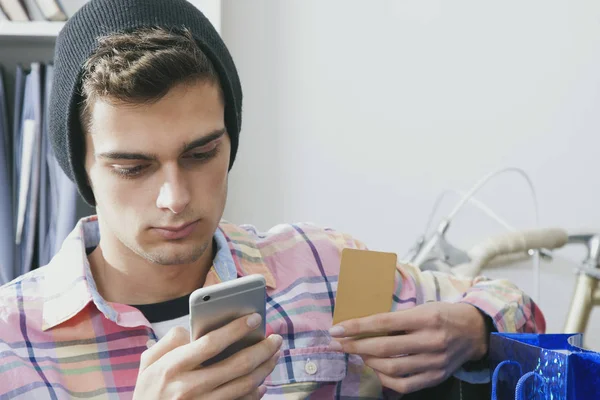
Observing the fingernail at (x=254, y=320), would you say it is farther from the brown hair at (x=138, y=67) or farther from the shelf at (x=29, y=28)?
the shelf at (x=29, y=28)

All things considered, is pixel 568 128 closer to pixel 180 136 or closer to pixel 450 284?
pixel 450 284

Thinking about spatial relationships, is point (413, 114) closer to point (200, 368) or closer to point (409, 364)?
point (409, 364)

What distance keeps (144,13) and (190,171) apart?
225 mm

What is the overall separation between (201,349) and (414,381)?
1.25 feet

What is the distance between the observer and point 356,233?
1857mm

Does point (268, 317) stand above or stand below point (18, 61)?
below

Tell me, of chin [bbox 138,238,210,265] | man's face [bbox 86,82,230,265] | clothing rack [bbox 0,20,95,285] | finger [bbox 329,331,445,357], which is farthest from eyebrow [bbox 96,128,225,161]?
clothing rack [bbox 0,20,95,285]

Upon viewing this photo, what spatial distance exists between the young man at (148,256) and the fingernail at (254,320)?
3 centimetres

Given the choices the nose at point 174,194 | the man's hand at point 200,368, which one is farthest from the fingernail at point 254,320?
the nose at point 174,194

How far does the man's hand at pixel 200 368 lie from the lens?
0.79 metres

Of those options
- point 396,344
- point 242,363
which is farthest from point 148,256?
point 396,344

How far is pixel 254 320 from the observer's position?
844mm

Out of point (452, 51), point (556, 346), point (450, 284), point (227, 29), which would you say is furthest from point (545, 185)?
point (556, 346)

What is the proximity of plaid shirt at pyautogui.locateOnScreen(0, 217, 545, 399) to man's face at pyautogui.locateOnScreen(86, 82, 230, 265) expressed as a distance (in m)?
0.11
